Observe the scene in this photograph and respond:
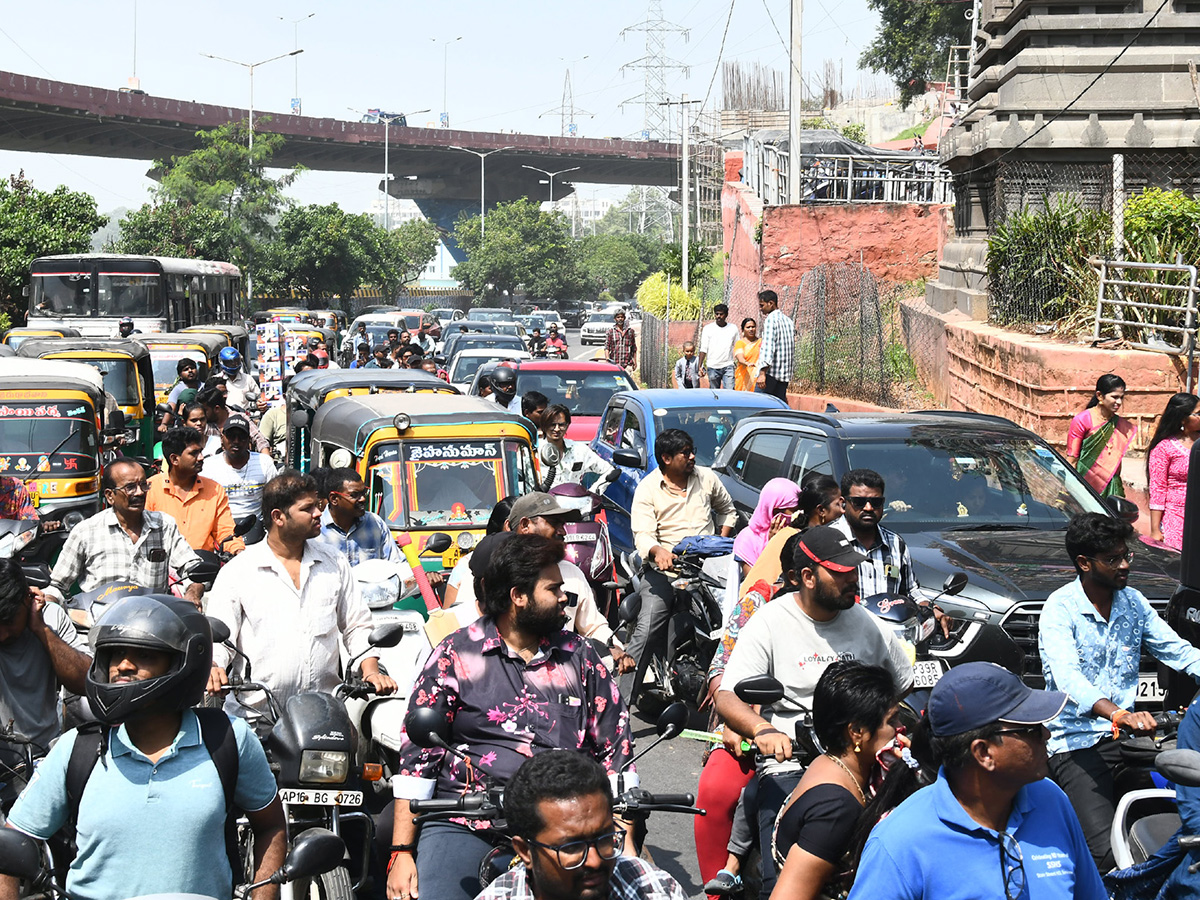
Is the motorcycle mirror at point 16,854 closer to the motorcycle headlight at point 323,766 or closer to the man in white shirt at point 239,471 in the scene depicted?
the motorcycle headlight at point 323,766

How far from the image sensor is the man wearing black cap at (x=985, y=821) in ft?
10.9

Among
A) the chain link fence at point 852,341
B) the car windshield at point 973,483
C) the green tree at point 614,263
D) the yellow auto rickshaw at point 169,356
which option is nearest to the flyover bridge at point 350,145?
the green tree at point 614,263

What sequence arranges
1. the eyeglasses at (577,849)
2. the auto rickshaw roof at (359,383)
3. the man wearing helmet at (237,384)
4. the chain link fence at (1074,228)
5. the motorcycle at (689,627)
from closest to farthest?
the eyeglasses at (577,849), the motorcycle at (689,627), the auto rickshaw roof at (359,383), the chain link fence at (1074,228), the man wearing helmet at (237,384)

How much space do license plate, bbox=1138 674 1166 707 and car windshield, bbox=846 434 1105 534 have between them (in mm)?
2109

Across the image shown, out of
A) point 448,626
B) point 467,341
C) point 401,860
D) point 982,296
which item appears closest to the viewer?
point 401,860

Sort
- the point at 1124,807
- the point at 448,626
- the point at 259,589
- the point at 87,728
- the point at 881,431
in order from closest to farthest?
the point at 87,728, the point at 1124,807, the point at 448,626, the point at 259,589, the point at 881,431

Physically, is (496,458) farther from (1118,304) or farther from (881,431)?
(1118,304)

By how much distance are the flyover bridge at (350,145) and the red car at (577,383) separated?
60592mm

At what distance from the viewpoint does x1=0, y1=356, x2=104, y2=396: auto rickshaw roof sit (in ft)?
44.8

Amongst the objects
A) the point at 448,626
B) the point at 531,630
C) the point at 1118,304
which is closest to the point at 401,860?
the point at 531,630

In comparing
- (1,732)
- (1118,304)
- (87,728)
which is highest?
(1118,304)

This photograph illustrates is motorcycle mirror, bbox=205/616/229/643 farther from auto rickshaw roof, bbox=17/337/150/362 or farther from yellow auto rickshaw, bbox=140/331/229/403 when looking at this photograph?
yellow auto rickshaw, bbox=140/331/229/403

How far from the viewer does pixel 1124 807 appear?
4852 millimetres

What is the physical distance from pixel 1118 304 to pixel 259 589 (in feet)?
39.4
